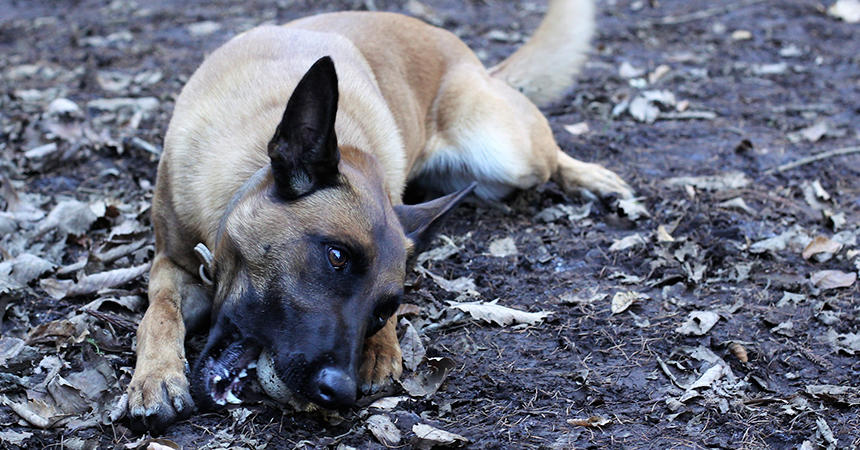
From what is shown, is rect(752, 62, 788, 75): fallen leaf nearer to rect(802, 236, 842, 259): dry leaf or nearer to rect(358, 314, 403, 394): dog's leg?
rect(802, 236, 842, 259): dry leaf

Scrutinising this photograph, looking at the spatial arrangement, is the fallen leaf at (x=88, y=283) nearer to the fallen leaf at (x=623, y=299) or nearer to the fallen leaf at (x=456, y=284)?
the fallen leaf at (x=456, y=284)

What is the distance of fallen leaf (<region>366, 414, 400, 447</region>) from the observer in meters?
3.00

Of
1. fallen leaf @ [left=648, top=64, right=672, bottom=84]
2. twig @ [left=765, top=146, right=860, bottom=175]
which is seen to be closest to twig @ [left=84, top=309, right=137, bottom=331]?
twig @ [left=765, top=146, right=860, bottom=175]

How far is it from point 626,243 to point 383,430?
2375 millimetres

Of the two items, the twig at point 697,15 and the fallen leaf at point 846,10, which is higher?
the twig at point 697,15

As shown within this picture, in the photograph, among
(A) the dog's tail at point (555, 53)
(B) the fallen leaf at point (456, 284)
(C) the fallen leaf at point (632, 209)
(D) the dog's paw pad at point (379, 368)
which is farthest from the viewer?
(A) the dog's tail at point (555, 53)

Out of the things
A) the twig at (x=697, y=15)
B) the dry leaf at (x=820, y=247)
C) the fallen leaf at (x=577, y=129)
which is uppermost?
the dry leaf at (x=820, y=247)

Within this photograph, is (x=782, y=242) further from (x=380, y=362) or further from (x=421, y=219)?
(x=380, y=362)

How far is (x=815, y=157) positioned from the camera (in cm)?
611

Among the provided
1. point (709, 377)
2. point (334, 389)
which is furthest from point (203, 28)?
point (709, 377)

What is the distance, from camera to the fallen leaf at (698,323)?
3889mm

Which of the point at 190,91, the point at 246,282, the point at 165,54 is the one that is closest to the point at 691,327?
the point at 246,282

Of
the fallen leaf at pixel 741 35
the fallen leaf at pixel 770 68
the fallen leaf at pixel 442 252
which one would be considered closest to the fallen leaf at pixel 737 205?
the fallen leaf at pixel 442 252

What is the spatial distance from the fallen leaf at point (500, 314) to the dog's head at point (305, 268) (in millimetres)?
843
